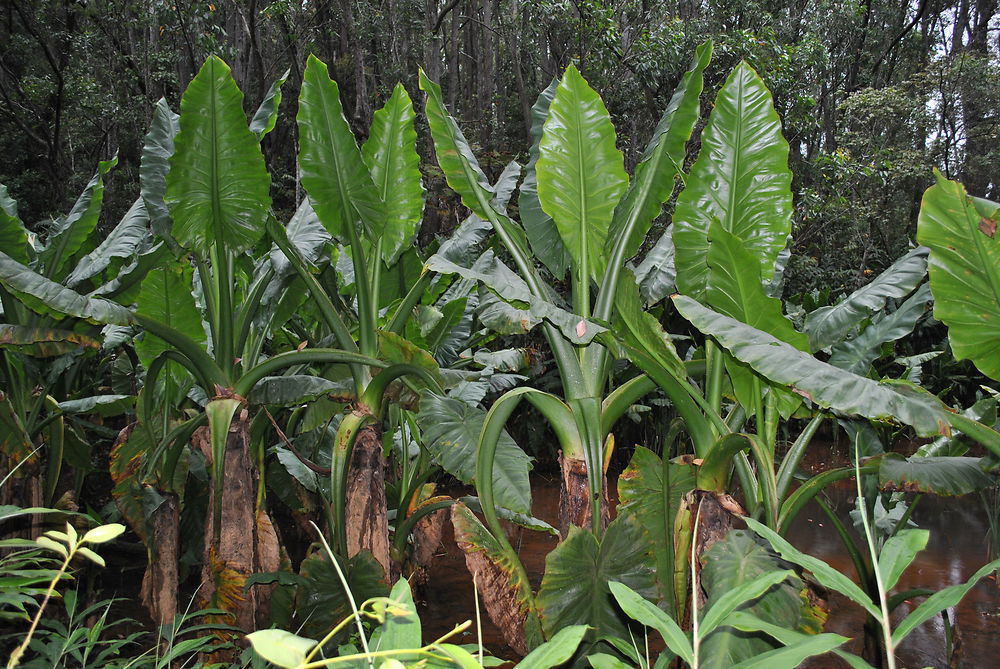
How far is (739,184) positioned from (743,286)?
0.43 meters

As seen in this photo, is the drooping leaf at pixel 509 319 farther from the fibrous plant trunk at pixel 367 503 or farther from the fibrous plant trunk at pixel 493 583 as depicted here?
the fibrous plant trunk at pixel 367 503

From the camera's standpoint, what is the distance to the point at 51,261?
3180mm

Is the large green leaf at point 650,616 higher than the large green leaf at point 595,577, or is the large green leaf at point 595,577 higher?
the large green leaf at point 650,616

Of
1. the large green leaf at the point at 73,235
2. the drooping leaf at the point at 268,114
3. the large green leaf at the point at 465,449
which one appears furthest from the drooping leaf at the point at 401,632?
the large green leaf at the point at 73,235

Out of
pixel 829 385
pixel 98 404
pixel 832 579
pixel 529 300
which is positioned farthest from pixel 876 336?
pixel 98 404

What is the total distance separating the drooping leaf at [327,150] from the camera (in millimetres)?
2465

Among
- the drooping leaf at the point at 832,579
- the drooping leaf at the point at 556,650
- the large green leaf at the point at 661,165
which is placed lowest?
the drooping leaf at the point at 556,650


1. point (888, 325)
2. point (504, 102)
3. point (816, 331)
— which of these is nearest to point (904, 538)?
point (816, 331)

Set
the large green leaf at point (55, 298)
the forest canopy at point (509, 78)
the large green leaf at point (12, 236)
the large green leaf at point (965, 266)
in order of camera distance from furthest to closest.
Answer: the forest canopy at point (509, 78), the large green leaf at point (12, 236), the large green leaf at point (55, 298), the large green leaf at point (965, 266)

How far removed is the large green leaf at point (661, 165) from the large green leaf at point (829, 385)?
2.14ft

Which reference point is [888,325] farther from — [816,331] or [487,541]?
[487,541]

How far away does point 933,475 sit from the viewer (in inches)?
72.1

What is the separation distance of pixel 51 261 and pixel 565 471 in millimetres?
2598

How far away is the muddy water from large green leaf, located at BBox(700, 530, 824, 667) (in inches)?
29.8
